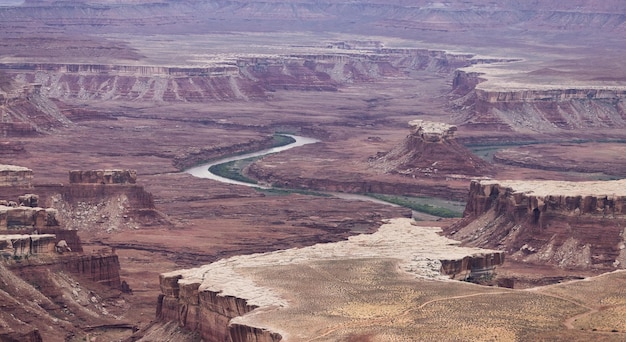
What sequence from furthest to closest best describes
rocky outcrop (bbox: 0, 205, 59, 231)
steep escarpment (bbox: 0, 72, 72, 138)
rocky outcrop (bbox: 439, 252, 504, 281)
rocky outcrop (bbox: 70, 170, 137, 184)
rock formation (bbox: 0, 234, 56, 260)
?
steep escarpment (bbox: 0, 72, 72, 138)
rocky outcrop (bbox: 70, 170, 137, 184)
rocky outcrop (bbox: 0, 205, 59, 231)
rock formation (bbox: 0, 234, 56, 260)
rocky outcrop (bbox: 439, 252, 504, 281)

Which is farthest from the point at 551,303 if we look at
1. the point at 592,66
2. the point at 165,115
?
the point at 592,66

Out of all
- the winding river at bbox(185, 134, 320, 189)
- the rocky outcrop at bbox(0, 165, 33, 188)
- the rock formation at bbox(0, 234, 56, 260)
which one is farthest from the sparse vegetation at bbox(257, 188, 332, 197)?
the rock formation at bbox(0, 234, 56, 260)

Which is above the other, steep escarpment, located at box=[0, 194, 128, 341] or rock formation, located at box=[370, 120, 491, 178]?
steep escarpment, located at box=[0, 194, 128, 341]

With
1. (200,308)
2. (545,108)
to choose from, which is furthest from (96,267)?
(545,108)

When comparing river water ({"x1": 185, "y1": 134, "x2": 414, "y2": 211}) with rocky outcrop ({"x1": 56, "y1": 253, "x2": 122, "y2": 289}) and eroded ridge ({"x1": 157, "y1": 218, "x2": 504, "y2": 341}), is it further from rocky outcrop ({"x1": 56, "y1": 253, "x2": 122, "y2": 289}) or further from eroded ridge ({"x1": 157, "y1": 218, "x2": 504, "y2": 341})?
eroded ridge ({"x1": 157, "y1": 218, "x2": 504, "y2": 341})

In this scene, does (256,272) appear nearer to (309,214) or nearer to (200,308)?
(200,308)

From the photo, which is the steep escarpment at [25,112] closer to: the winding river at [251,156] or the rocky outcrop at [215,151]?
the rocky outcrop at [215,151]
